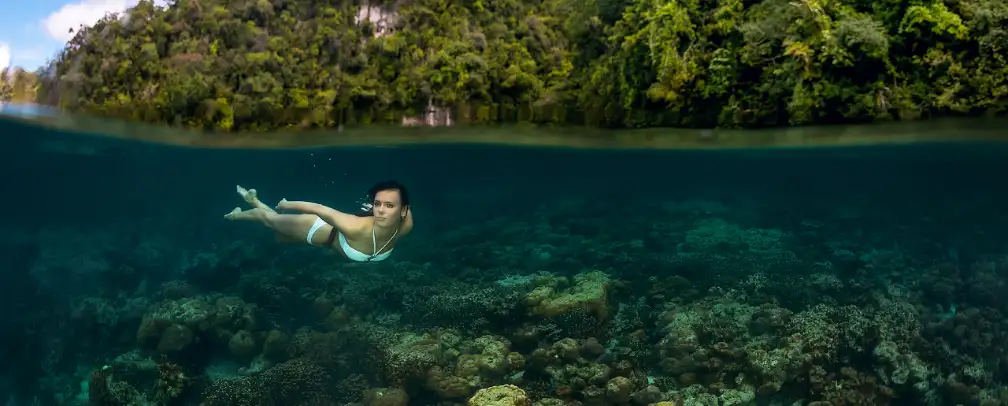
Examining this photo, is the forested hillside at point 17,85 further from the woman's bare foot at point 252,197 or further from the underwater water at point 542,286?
the woman's bare foot at point 252,197

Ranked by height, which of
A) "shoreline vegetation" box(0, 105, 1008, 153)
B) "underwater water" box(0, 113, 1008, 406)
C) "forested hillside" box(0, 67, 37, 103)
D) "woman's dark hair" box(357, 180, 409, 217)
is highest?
"forested hillside" box(0, 67, 37, 103)

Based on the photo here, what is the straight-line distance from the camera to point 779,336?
22.6ft

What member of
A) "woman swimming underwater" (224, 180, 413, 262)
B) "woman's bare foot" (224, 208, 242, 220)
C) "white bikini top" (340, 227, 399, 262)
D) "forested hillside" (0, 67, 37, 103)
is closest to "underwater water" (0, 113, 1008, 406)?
"woman's bare foot" (224, 208, 242, 220)

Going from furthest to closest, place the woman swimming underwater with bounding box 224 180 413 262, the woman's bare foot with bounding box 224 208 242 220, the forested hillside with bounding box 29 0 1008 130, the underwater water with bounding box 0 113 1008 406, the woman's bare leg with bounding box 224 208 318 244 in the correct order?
the woman's bare foot with bounding box 224 208 242 220
the underwater water with bounding box 0 113 1008 406
the woman's bare leg with bounding box 224 208 318 244
the woman swimming underwater with bounding box 224 180 413 262
the forested hillside with bounding box 29 0 1008 130

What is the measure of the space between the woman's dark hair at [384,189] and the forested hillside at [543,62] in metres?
0.78

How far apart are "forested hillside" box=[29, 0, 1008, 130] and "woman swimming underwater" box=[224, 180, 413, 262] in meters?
0.83

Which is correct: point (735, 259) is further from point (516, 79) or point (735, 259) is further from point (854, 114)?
point (516, 79)

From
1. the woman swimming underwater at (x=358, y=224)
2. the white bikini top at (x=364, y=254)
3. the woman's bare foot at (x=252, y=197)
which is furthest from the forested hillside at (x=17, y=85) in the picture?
the white bikini top at (x=364, y=254)

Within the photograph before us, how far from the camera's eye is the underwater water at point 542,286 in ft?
21.8

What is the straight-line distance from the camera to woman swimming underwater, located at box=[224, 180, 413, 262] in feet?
19.7

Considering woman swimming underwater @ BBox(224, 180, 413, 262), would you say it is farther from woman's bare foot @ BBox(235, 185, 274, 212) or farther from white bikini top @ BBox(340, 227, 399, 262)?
woman's bare foot @ BBox(235, 185, 274, 212)

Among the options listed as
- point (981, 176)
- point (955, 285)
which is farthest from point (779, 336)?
point (981, 176)

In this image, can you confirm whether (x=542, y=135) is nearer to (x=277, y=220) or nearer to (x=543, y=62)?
(x=543, y=62)

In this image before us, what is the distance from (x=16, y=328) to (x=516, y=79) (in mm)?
7172
